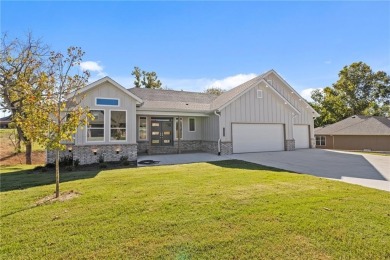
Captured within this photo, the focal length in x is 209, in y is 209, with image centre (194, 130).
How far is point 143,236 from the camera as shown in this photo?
11.1 ft

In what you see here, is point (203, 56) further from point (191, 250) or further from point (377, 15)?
point (191, 250)

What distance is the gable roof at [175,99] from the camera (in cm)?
1603

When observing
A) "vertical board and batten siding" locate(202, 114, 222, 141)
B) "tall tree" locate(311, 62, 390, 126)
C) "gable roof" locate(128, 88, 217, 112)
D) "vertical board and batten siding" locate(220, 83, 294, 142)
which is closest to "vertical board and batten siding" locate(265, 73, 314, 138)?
"vertical board and batten siding" locate(220, 83, 294, 142)

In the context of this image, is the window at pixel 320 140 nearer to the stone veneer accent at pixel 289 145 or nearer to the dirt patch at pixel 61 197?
the stone veneer accent at pixel 289 145

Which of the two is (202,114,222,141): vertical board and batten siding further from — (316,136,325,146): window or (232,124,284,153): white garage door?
(316,136,325,146): window

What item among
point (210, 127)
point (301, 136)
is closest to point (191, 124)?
point (210, 127)

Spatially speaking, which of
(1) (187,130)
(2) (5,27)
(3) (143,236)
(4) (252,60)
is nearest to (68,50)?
(3) (143,236)

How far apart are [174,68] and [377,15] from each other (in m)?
15.2

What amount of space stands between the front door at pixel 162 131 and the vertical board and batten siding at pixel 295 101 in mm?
10414

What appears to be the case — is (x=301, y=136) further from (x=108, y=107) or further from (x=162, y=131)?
(x=108, y=107)

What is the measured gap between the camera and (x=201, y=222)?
12.7 ft

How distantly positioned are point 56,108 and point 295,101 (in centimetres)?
1983

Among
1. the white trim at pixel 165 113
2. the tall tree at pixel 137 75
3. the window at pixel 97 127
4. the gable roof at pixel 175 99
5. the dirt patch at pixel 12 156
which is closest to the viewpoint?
the window at pixel 97 127

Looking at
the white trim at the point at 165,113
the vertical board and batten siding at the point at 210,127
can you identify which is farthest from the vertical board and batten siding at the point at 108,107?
the vertical board and batten siding at the point at 210,127
